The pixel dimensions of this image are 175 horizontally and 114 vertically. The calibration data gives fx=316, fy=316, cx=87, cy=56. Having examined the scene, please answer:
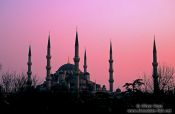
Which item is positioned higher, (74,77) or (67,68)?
(67,68)

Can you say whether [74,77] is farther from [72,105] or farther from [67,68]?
[72,105]

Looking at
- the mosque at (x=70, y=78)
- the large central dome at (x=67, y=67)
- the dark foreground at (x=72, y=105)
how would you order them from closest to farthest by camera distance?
the dark foreground at (x=72, y=105) < the mosque at (x=70, y=78) < the large central dome at (x=67, y=67)

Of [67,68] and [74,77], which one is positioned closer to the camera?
[74,77]

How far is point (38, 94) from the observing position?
19000 millimetres

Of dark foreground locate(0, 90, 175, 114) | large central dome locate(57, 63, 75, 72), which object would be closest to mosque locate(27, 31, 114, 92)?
large central dome locate(57, 63, 75, 72)

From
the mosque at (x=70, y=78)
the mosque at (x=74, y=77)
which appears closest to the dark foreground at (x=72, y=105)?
the mosque at (x=74, y=77)

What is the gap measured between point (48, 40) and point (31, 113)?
2538 cm

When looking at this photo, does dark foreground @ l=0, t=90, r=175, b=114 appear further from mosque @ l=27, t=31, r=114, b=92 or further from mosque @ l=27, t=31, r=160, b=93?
mosque @ l=27, t=31, r=114, b=92

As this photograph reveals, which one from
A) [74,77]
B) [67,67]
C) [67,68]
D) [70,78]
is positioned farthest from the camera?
[67,67]

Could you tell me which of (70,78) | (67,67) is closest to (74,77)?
(70,78)

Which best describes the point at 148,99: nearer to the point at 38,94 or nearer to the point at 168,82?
the point at 38,94

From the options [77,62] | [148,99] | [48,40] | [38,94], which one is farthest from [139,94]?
[48,40]

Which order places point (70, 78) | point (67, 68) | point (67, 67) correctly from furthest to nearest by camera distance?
1. point (67, 67)
2. point (67, 68)
3. point (70, 78)

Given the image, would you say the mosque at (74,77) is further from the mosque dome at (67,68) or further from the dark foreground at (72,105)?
the dark foreground at (72,105)
